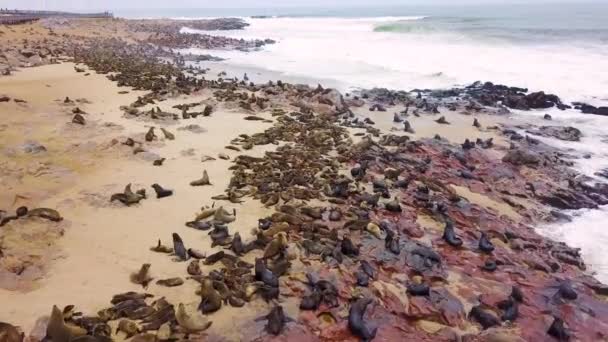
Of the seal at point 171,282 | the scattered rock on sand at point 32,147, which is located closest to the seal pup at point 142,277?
the seal at point 171,282

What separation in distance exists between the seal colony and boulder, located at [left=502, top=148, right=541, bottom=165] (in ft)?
0.13

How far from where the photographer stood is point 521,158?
12.2 m

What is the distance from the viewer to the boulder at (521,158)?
12.1m

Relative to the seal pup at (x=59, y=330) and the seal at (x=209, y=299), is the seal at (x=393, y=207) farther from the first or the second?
the seal pup at (x=59, y=330)

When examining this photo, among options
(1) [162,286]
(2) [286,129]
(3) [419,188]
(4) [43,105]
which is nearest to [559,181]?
(3) [419,188]

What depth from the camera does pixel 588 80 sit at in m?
23.3

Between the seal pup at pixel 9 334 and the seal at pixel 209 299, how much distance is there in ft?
6.07

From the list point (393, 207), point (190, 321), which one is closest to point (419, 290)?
point (393, 207)

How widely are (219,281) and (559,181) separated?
914 cm

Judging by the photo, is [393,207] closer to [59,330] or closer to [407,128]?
[59,330]

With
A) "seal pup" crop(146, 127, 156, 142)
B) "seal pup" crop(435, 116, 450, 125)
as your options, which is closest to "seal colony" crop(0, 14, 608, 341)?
"seal pup" crop(146, 127, 156, 142)

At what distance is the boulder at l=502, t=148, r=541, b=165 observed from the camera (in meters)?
12.1

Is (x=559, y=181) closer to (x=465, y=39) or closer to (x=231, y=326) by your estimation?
(x=231, y=326)

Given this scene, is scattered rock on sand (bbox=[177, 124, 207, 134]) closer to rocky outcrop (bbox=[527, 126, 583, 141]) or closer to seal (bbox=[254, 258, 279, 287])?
seal (bbox=[254, 258, 279, 287])
